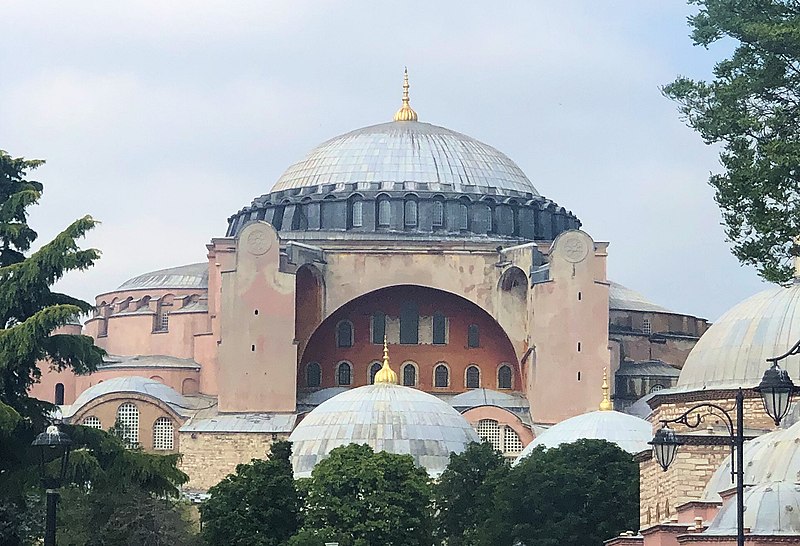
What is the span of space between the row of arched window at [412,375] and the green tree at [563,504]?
66.3ft

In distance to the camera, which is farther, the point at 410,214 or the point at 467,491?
the point at 410,214

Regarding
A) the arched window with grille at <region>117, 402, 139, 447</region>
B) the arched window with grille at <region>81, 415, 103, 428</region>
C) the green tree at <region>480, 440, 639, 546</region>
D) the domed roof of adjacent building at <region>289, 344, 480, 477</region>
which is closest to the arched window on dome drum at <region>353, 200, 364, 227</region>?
the arched window with grille at <region>117, 402, 139, 447</region>

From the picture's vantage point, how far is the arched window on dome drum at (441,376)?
73438mm

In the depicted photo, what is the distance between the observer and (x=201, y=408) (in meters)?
71.2

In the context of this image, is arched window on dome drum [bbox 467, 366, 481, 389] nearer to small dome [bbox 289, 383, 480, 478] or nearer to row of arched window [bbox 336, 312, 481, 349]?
row of arched window [bbox 336, 312, 481, 349]

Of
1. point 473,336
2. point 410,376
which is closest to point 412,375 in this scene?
point 410,376

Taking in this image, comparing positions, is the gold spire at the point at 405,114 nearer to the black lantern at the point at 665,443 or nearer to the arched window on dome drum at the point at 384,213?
the arched window on dome drum at the point at 384,213

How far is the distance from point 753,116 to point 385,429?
4131 cm

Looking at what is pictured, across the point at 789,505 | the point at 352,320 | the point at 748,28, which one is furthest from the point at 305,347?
the point at 748,28

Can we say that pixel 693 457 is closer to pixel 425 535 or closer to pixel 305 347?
pixel 425 535

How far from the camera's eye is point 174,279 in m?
80.6

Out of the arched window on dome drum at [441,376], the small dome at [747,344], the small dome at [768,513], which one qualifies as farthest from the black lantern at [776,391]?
the arched window on dome drum at [441,376]

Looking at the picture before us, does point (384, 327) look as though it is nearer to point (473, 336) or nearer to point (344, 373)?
point (344, 373)

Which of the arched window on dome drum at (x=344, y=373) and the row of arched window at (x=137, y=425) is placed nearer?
the row of arched window at (x=137, y=425)
